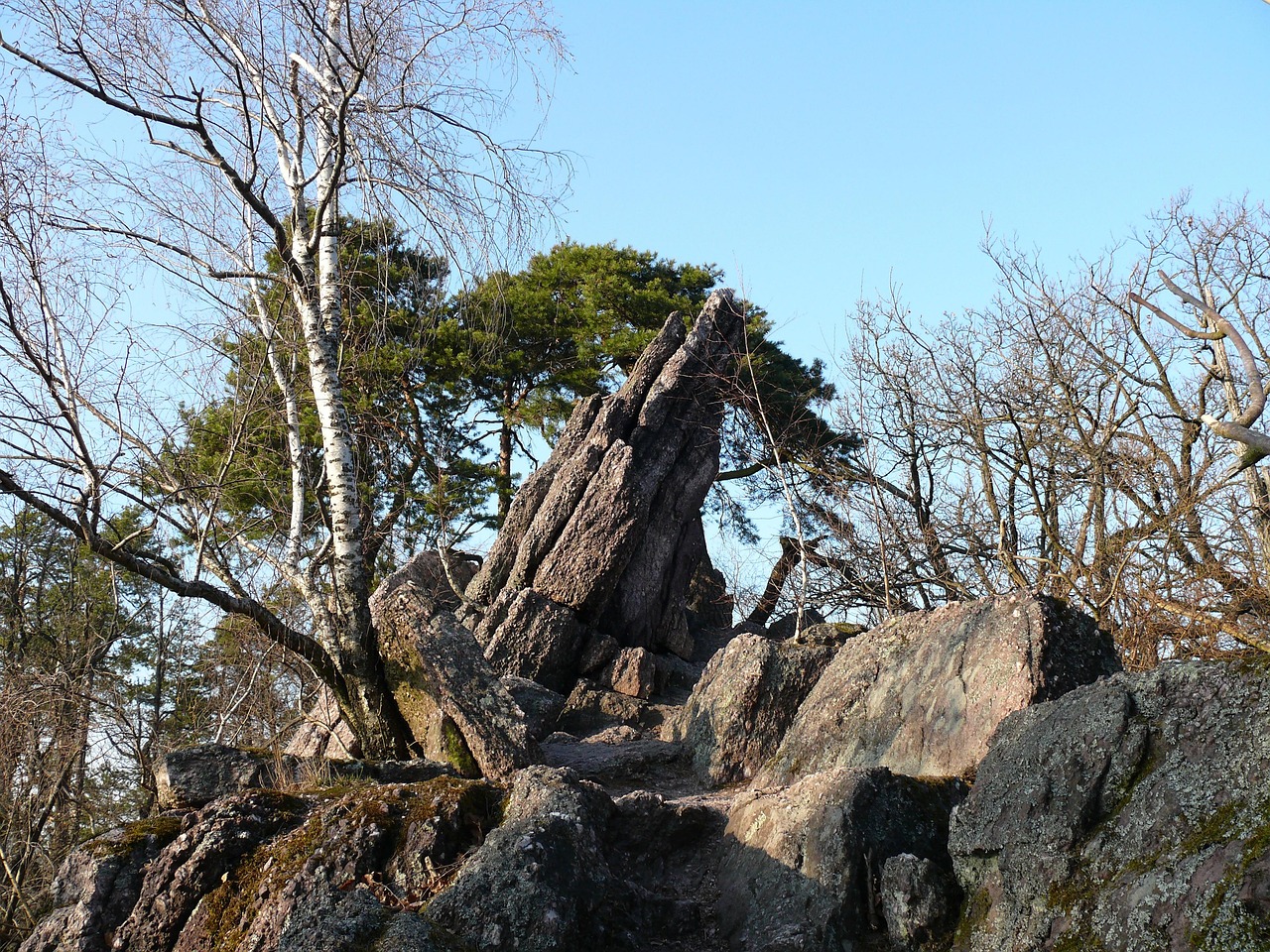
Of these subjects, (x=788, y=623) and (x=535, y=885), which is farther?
(x=788, y=623)

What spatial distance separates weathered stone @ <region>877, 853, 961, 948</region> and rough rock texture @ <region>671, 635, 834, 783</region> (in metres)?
3.71

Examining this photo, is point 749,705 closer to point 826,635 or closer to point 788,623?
point 826,635

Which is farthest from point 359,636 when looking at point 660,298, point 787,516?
point 660,298

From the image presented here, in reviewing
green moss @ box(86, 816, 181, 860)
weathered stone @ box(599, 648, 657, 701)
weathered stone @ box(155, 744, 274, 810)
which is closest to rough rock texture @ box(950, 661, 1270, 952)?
green moss @ box(86, 816, 181, 860)

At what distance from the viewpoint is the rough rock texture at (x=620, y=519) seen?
14.2 meters

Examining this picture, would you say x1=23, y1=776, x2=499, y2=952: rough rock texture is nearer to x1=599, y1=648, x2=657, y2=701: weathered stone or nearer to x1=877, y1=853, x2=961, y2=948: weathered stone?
x1=877, y1=853, x2=961, y2=948: weathered stone

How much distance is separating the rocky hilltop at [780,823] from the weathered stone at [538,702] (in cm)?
202

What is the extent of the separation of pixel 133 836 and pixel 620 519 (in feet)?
32.0

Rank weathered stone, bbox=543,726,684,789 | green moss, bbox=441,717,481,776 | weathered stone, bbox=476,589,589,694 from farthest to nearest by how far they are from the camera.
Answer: weathered stone, bbox=476,589,589,694 → weathered stone, bbox=543,726,684,789 → green moss, bbox=441,717,481,776

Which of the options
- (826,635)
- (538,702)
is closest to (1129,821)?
(826,635)

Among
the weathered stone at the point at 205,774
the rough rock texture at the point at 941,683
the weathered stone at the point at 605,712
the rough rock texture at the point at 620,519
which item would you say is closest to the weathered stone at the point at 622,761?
the rough rock texture at the point at 941,683

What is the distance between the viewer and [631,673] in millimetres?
13961

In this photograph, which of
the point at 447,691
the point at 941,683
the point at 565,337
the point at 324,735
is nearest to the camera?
the point at 941,683

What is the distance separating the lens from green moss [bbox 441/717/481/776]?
779cm
